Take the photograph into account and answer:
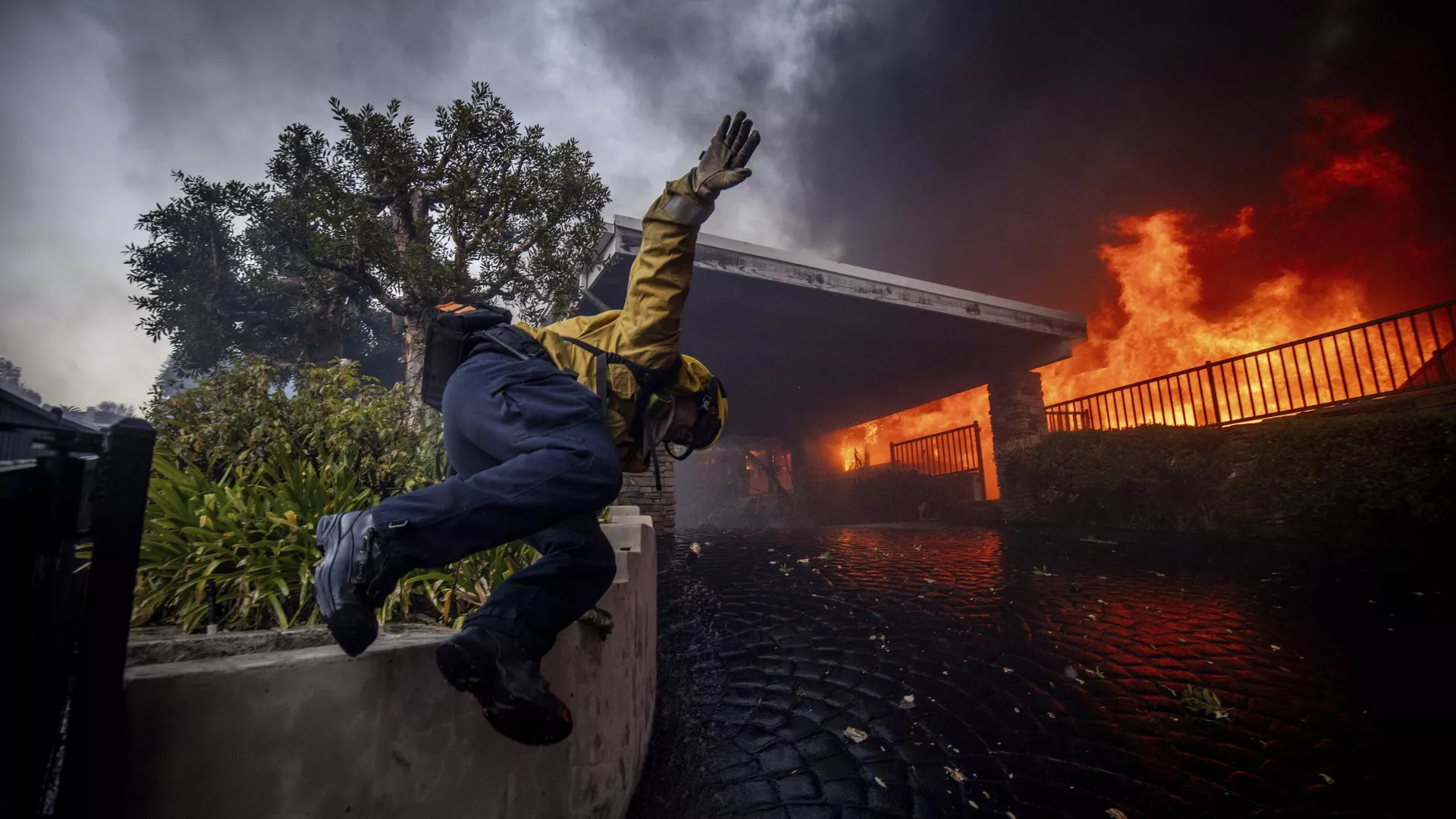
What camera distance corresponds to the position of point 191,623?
6.24 feet

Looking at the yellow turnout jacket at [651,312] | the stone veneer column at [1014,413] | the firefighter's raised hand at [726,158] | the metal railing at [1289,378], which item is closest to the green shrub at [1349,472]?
the metal railing at [1289,378]

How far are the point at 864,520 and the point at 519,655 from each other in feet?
44.7

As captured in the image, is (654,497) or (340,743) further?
(654,497)

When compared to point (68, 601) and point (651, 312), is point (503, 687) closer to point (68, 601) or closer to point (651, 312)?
point (68, 601)

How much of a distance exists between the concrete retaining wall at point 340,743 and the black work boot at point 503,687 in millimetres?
181

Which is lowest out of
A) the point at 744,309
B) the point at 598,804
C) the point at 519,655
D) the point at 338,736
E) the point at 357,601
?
the point at 598,804

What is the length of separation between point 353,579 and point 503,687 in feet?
1.47

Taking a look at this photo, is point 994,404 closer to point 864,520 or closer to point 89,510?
point 864,520

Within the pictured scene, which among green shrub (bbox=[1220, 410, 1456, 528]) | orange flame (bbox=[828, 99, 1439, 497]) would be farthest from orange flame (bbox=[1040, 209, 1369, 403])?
green shrub (bbox=[1220, 410, 1456, 528])

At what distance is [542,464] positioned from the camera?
4.69ft

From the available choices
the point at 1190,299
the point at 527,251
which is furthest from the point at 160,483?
the point at 1190,299

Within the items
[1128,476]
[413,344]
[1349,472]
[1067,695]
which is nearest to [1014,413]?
[1128,476]

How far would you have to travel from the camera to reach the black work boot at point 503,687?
1.21 metres

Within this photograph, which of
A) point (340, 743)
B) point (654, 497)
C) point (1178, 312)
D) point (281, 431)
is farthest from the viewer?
point (1178, 312)
